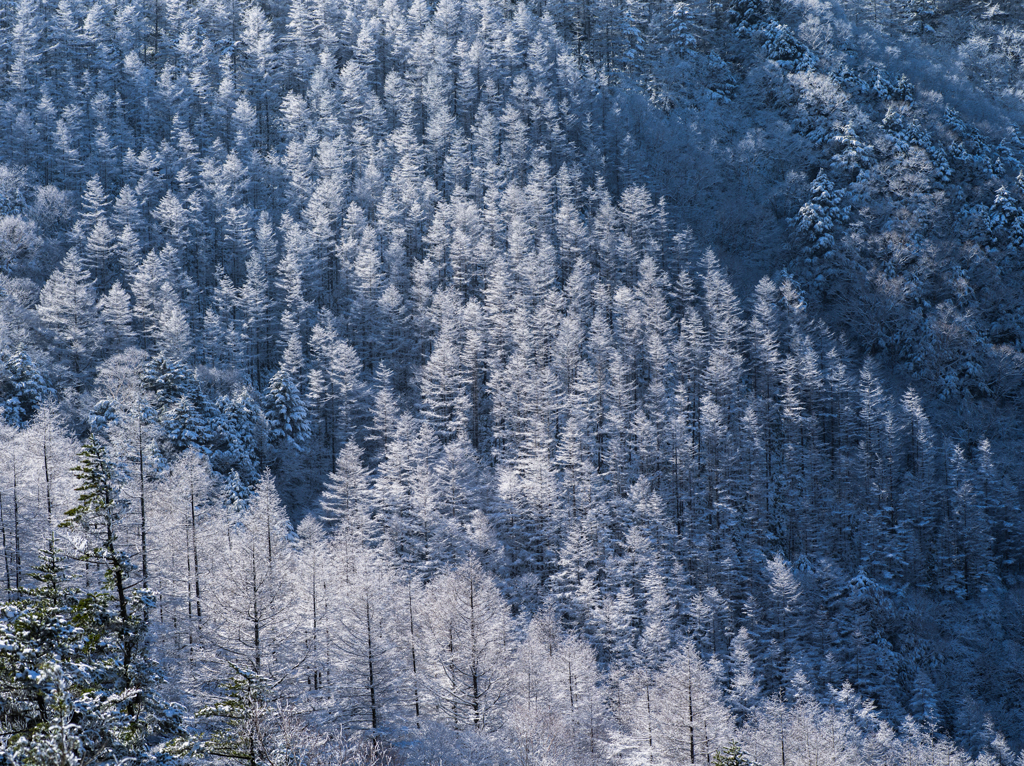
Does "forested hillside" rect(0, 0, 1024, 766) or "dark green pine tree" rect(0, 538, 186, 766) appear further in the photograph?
"forested hillside" rect(0, 0, 1024, 766)

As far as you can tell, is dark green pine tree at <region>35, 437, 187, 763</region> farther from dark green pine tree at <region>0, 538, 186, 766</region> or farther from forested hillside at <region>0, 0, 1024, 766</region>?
forested hillside at <region>0, 0, 1024, 766</region>

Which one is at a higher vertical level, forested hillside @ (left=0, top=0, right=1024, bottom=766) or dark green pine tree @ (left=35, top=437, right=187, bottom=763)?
dark green pine tree @ (left=35, top=437, right=187, bottom=763)

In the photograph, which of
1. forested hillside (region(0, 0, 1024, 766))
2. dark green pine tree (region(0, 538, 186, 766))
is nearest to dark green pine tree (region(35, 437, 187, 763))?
dark green pine tree (region(0, 538, 186, 766))

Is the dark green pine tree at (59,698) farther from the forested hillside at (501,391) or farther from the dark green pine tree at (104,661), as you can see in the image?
the forested hillside at (501,391)

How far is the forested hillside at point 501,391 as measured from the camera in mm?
46250

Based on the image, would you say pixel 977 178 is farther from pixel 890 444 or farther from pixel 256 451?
pixel 256 451

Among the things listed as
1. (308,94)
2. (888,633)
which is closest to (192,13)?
(308,94)

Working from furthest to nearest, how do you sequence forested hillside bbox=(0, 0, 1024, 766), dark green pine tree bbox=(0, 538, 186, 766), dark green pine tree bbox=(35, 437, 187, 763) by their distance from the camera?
forested hillside bbox=(0, 0, 1024, 766)
dark green pine tree bbox=(35, 437, 187, 763)
dark green pine tree bbox=(0, 538, 186, 766)

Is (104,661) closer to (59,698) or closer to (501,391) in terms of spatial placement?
(59,698)

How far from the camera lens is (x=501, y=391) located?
82.8m

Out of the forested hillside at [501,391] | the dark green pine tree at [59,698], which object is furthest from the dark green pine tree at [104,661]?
the forested hillside at [501,391]

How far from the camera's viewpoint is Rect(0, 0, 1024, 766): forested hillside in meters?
46.2

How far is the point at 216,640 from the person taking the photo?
43562 mm

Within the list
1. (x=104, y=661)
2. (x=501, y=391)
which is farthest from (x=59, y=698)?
(x=501, y=391)
